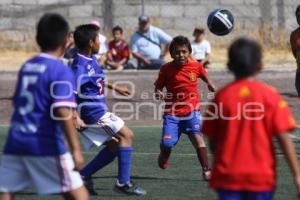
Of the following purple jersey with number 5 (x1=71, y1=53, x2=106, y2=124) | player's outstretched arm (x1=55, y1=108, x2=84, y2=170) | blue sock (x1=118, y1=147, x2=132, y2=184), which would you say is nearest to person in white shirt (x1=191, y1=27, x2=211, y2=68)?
purple jersey with number 5 (x1=71, y1=53, x2=106, y2=124)

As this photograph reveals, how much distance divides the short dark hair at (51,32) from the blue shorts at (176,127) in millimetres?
3625

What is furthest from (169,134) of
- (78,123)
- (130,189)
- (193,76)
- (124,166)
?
(78,123)

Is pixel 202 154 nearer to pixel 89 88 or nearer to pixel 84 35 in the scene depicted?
pixel 89 88

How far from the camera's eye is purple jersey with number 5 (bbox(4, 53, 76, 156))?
22.4 ft

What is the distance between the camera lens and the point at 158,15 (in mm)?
21953

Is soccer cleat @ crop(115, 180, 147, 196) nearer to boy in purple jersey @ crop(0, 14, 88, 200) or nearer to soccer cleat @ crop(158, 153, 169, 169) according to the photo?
soccer cleat @ crop(158, 153, 169, 169)

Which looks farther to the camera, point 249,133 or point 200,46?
point 200,46

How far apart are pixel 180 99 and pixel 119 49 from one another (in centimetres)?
946

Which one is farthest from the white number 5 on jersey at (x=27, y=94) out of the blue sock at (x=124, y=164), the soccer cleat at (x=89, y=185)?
the soccer cleat at (x=89, y=185)

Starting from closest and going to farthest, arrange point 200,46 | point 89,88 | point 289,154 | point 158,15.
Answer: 1. point 289,154
2. point 89,88
3. point 200,46
4. point 158,15

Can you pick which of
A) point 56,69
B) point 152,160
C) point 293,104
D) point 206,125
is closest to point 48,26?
point 56,69

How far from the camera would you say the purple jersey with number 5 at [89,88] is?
30.9 ft

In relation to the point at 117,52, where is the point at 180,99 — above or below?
above

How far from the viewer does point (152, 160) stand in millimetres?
11711
